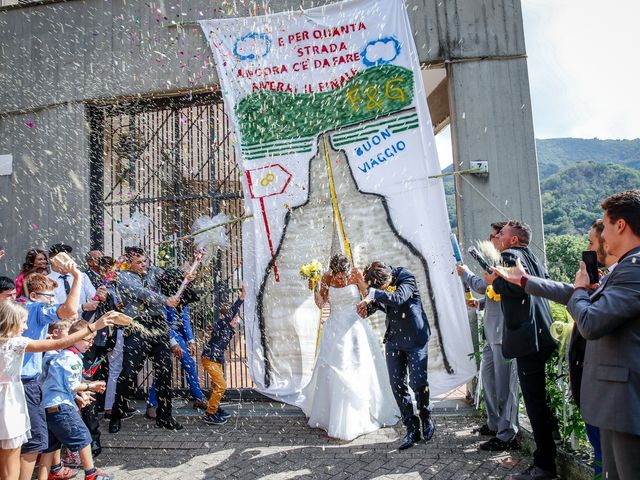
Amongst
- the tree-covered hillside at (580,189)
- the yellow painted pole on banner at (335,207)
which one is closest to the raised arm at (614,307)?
the yellow painted pole on banner at (335,207)

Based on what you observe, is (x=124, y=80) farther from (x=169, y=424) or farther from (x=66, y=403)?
(x=66, y=403)

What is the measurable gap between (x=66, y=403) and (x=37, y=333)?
1.95 ft

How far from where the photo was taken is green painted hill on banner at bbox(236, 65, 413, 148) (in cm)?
660

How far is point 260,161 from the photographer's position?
6.84 meters

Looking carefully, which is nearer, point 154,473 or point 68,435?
point 68,435

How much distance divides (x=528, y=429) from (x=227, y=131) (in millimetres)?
5198

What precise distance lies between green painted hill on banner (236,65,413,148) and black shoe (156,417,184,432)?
360 cm

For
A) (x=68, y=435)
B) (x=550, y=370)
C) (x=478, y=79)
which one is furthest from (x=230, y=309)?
(x=478, y=79)

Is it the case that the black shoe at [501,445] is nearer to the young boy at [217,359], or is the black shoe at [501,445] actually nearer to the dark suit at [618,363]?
the dark suit at [618,363]

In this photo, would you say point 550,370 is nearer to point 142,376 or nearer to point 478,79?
point 478,79

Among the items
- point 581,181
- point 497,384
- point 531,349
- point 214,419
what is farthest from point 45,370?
point 581,181

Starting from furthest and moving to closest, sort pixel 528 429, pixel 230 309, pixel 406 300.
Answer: pixel 230 309 < pixel 406 300 < pixel 528 429

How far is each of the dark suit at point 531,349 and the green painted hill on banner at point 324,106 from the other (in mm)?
3310

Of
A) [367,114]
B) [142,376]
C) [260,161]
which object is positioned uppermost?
[367,114]
